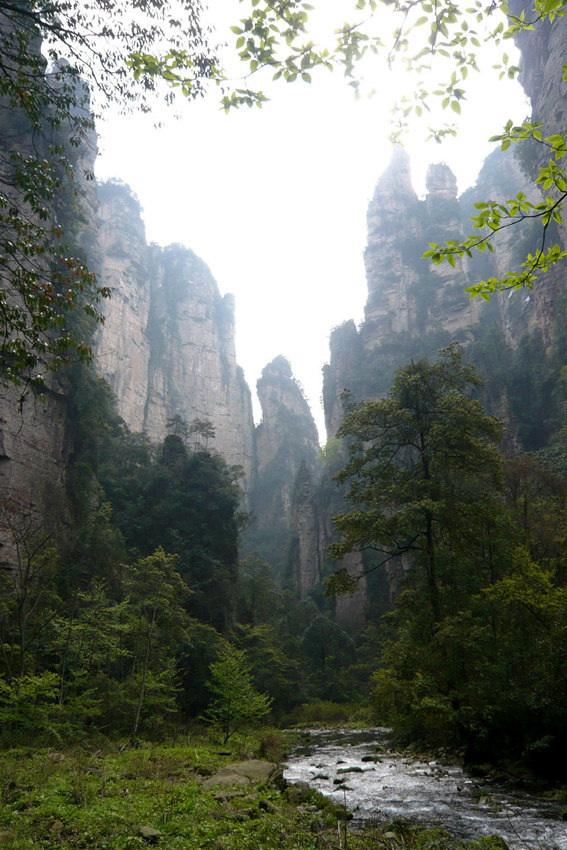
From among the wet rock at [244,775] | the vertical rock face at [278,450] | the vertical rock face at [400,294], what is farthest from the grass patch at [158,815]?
the vertical rock face at [278,450]

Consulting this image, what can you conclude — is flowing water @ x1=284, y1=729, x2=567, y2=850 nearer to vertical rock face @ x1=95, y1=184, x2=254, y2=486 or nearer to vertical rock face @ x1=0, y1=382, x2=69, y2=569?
vertical rock face @ x1=0, y1=382, x2=69, y2=569

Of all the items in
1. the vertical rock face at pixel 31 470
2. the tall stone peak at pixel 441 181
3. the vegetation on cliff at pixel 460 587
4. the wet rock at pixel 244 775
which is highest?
the tall stone peak at pixel 441 181

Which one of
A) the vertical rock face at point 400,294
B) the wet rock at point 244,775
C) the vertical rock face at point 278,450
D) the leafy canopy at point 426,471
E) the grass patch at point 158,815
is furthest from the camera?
the vertical rock face at point 278,450

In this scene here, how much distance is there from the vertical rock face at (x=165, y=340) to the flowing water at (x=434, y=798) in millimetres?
56840

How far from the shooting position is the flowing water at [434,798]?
6105 mm

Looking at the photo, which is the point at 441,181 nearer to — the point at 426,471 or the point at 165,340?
the point at 165,340

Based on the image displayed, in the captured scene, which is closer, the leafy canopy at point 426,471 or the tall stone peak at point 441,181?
the leafy canopy at point 426,471

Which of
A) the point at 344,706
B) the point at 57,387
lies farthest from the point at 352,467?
the point at 344,706

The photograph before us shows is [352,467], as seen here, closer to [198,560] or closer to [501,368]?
[198,560]

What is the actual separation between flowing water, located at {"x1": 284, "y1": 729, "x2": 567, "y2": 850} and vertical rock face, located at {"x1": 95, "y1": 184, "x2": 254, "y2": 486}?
56.8m

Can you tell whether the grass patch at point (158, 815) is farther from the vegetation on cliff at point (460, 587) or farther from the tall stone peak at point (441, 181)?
the tall stone peak at point (441, 181)

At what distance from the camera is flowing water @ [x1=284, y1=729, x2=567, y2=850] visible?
611 centimetres

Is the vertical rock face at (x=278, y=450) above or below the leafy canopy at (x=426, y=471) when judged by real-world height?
above

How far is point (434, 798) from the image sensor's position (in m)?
7.96
